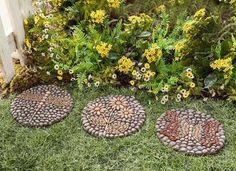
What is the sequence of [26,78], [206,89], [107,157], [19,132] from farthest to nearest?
[26,78] < [206,89] < [19,132] < [107,157]

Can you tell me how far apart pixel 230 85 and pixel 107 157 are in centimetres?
117

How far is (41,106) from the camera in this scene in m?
3.47

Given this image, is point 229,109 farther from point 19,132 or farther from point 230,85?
point 19,132

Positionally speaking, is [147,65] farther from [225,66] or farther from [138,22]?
[225,66]

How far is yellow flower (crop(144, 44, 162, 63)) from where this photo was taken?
348 centimetres

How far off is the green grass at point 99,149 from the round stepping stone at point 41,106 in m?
0.06

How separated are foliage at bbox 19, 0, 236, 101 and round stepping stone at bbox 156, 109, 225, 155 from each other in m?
0.22

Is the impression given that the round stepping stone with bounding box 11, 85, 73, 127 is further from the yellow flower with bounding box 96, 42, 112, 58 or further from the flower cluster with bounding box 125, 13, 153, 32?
the flower cluster with bounding box 125, 13, 153, 32

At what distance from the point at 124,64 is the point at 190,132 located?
0.81 metres

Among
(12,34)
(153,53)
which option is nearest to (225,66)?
(153,53)

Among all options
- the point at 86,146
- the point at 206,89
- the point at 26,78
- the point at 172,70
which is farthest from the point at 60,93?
the point at 206,89

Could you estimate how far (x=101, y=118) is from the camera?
332 cm

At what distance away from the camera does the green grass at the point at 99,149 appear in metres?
2.97

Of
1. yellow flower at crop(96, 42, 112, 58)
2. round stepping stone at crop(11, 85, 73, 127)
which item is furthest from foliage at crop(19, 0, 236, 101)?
round stepping stone at crop(11, 85, 73, 127)
